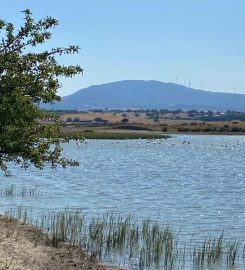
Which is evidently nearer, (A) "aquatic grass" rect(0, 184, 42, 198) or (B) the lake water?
(B) the lake water

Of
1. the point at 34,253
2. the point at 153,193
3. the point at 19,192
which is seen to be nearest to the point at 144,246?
the point at 34,253

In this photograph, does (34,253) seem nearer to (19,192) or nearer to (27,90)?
(27,90)

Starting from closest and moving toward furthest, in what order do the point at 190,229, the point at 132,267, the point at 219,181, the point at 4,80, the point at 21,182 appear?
the point at 4,80 → the point at 132,267 → the point at 190,229 → the point at 21,182 → the point at 219,181

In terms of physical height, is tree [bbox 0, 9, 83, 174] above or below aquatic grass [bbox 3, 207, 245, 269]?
above

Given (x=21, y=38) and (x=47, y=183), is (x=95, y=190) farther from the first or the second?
(x=21, y=38)

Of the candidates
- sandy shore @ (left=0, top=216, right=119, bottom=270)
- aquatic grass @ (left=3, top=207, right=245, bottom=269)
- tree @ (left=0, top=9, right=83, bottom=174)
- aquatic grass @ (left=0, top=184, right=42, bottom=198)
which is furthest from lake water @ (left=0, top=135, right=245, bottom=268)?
tree @ (left=0, top=9, right=83, bottom=174)

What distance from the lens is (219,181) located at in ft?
202

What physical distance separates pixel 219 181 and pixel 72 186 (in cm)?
1716

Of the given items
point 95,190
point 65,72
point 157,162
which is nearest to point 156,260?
point 65,72

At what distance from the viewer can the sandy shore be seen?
18266 millimetres

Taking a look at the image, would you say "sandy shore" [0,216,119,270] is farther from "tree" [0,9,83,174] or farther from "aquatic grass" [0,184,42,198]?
"aquatic grass" [0,184,42,198]

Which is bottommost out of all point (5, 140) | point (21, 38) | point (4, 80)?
point (5, 140)

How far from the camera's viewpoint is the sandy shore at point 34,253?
18266mm

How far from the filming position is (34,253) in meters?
19.9
